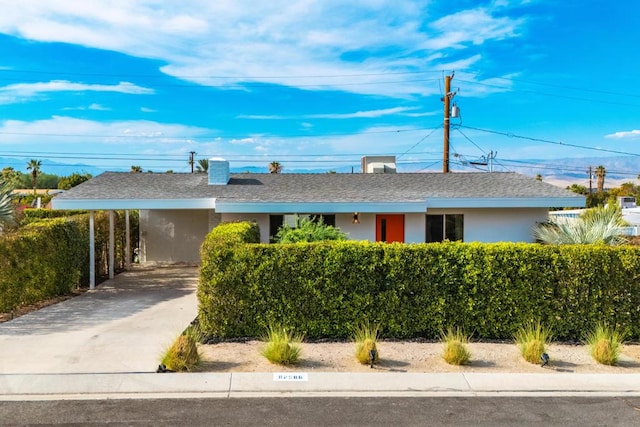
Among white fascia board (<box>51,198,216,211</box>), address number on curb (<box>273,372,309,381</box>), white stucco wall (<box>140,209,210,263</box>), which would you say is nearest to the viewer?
address number on curb (<box>273,372,309,381</box>)

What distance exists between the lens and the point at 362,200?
1711cm

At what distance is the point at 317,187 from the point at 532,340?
38.5 feet

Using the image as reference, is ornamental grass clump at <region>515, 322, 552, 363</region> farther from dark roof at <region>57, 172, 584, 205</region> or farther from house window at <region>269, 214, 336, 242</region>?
house window at <region>269, 214, 336, 242</region>

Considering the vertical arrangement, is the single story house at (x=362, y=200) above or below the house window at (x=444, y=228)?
above

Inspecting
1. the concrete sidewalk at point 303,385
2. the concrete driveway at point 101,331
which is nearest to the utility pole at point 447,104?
the concrete driveway at point 101,331

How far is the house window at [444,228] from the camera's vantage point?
18094mm

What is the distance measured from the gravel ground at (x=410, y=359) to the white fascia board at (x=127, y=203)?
8.03 metres

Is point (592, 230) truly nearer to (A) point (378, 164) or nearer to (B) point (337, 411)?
(B) point (337, 411)

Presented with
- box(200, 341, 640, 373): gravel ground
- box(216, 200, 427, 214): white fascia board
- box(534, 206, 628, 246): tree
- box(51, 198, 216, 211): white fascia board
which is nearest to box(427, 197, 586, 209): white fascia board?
box(216, 200, 427, 214): white fascia board

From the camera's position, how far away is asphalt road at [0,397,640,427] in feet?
21.3

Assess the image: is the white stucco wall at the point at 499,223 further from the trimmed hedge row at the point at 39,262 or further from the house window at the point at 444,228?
the trimmed hedge row at the point at 39,262

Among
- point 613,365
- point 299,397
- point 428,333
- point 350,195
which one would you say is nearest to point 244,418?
point 299,397

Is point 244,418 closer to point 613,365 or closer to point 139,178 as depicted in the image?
point 613,365

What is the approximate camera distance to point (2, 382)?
759 centimetres
